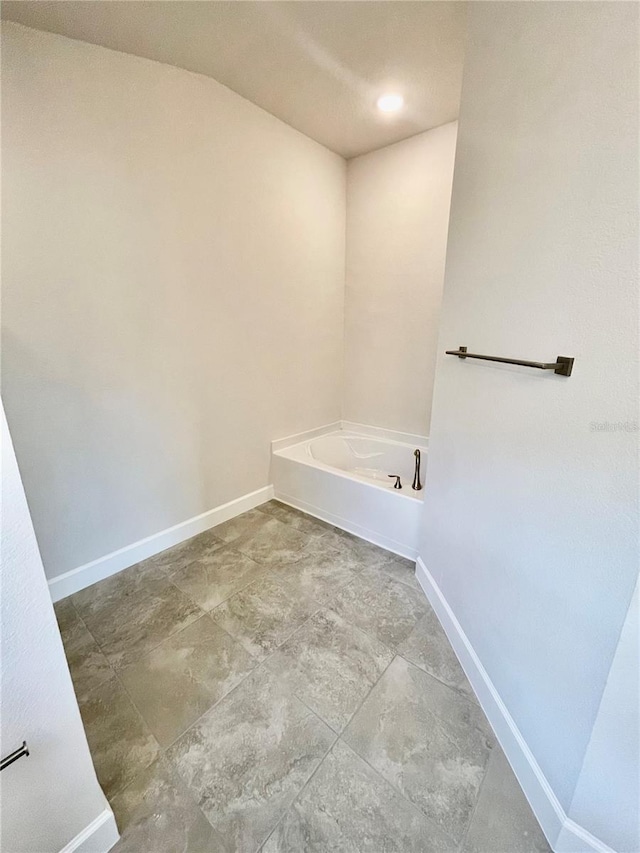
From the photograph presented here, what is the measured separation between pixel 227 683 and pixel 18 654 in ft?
2.83

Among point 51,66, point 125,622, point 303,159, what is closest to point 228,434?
point 125,622

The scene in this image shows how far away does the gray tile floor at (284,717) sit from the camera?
92 centimetres

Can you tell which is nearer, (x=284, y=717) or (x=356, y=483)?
(x=284, y=717)

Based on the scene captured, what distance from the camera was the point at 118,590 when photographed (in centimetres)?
176

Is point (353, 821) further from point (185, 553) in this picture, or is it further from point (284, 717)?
point (185, 553)

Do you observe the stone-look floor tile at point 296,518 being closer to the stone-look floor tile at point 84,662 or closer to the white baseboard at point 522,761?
the white baseboard at point 522,761

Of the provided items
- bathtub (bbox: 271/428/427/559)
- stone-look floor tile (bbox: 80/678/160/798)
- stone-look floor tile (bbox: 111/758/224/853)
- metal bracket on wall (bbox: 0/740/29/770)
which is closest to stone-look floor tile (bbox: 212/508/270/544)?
bathtub (bbox: 271/428/427/559)

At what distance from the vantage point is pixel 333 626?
5.06ft

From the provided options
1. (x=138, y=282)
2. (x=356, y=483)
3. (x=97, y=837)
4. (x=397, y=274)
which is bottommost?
(x=97, y=837)

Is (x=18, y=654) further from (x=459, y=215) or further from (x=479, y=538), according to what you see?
(x=459, y=215)

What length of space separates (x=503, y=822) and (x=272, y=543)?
4.88ft

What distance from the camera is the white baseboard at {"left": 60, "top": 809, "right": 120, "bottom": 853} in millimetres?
797

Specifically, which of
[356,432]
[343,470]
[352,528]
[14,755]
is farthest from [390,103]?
[14,755]

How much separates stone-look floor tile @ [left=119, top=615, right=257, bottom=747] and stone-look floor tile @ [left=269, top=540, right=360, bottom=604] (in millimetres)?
419
